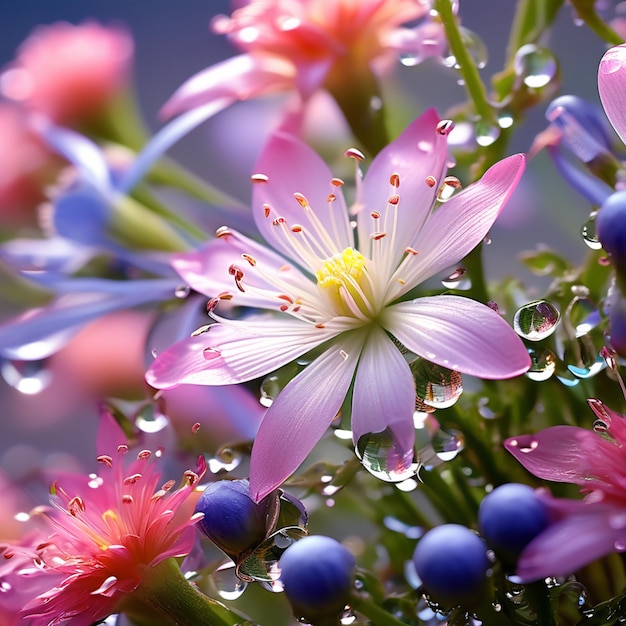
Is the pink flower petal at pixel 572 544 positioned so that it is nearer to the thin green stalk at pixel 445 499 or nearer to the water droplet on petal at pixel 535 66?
the thin green stalk at pixel 445 499

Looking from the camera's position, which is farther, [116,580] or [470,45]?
[470,45]

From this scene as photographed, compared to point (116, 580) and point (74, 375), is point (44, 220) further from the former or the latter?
point (116, 580)

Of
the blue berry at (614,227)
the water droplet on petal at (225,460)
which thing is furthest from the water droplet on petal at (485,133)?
the water droplet on petal at (225,460)

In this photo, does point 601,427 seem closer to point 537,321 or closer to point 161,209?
point 537,321

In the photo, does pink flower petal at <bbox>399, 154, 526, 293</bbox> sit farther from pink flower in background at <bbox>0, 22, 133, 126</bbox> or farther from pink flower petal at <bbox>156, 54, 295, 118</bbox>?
pink flower in background at <bbox>0, 22, 133, 126</bbox>

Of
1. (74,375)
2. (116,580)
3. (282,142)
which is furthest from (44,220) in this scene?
(116,580)

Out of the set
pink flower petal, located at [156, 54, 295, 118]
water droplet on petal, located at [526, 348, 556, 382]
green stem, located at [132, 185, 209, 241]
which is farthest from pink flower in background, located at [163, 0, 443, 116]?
water droplet on petal, located at [526, 348, 556, 382]
